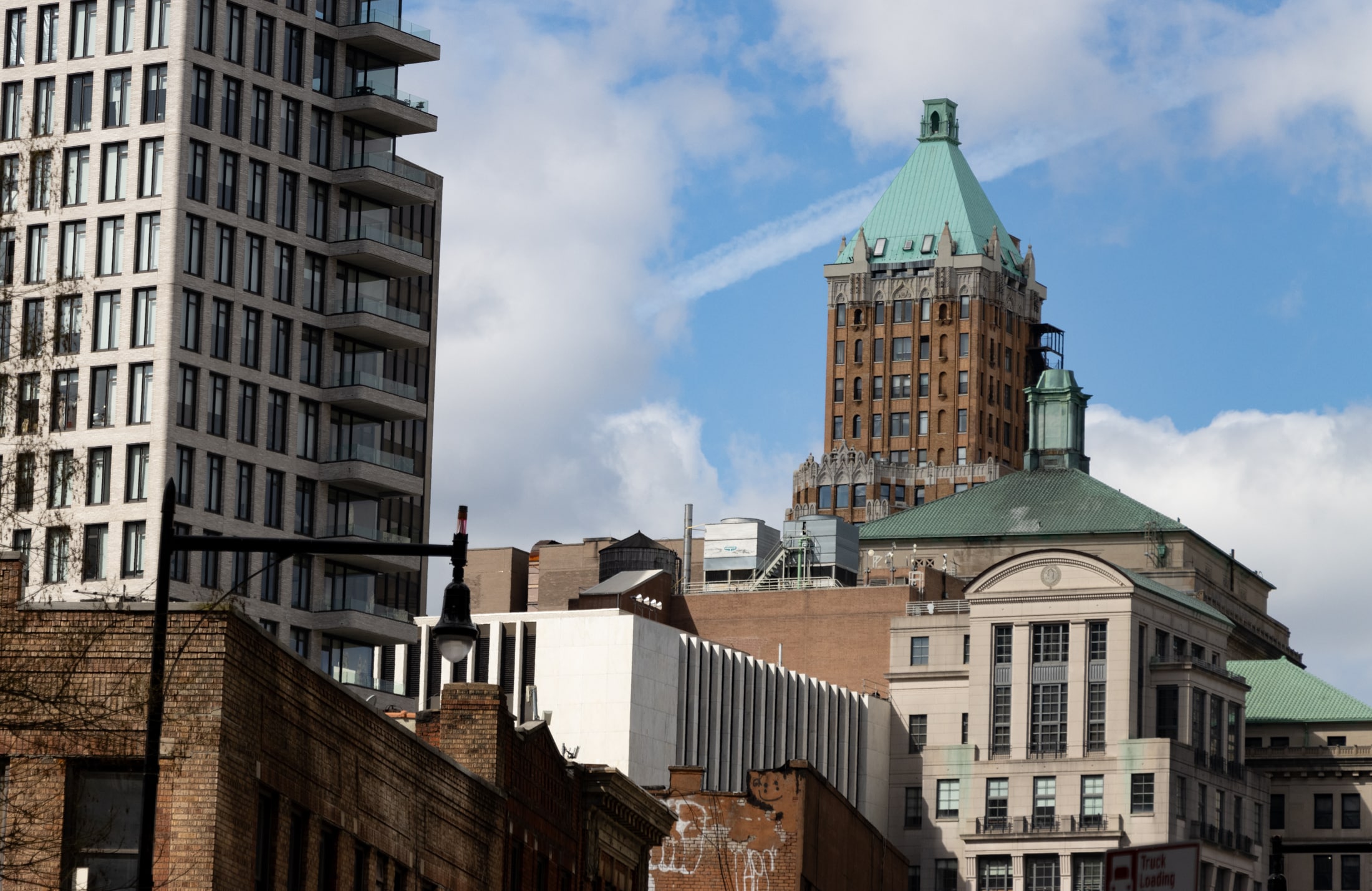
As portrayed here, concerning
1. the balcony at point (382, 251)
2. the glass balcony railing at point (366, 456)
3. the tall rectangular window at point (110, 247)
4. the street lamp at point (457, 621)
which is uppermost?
the balcony at point (382, 251)

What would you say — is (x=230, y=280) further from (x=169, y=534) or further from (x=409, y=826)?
(x=169, y=534)

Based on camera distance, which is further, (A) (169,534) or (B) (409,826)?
(B) (409,826)

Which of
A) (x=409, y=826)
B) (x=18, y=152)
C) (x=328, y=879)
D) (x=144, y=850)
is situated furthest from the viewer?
(x=409, y=826)

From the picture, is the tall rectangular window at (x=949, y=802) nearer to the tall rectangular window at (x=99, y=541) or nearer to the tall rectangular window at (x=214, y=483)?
the tall rectangular window at (x=214, y=483)

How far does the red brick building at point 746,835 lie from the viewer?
8831 cm

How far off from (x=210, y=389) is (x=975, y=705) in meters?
58.6

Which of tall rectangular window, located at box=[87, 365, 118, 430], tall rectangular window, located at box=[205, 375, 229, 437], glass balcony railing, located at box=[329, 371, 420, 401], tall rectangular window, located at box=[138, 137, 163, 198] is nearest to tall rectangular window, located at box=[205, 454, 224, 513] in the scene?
tall rectangular window, located at box=[205, 375, 229, 437]

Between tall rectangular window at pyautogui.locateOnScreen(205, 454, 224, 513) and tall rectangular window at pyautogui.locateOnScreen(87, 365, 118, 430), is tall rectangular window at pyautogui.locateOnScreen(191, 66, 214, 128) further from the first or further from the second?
tall rectangular window at pyautogui.locateOnScreen(205, 454, 224, 513)

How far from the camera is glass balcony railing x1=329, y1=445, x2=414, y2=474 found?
4988 inches

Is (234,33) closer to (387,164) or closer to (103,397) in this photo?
(387,164)

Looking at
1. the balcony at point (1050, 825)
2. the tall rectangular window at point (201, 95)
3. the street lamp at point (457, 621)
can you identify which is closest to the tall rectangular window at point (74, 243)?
the tall rectangular window at point (201, 95)

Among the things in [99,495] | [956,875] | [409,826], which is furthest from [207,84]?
[409,826]

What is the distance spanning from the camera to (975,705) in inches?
6417

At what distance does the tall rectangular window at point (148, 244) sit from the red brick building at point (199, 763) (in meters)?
74.6
